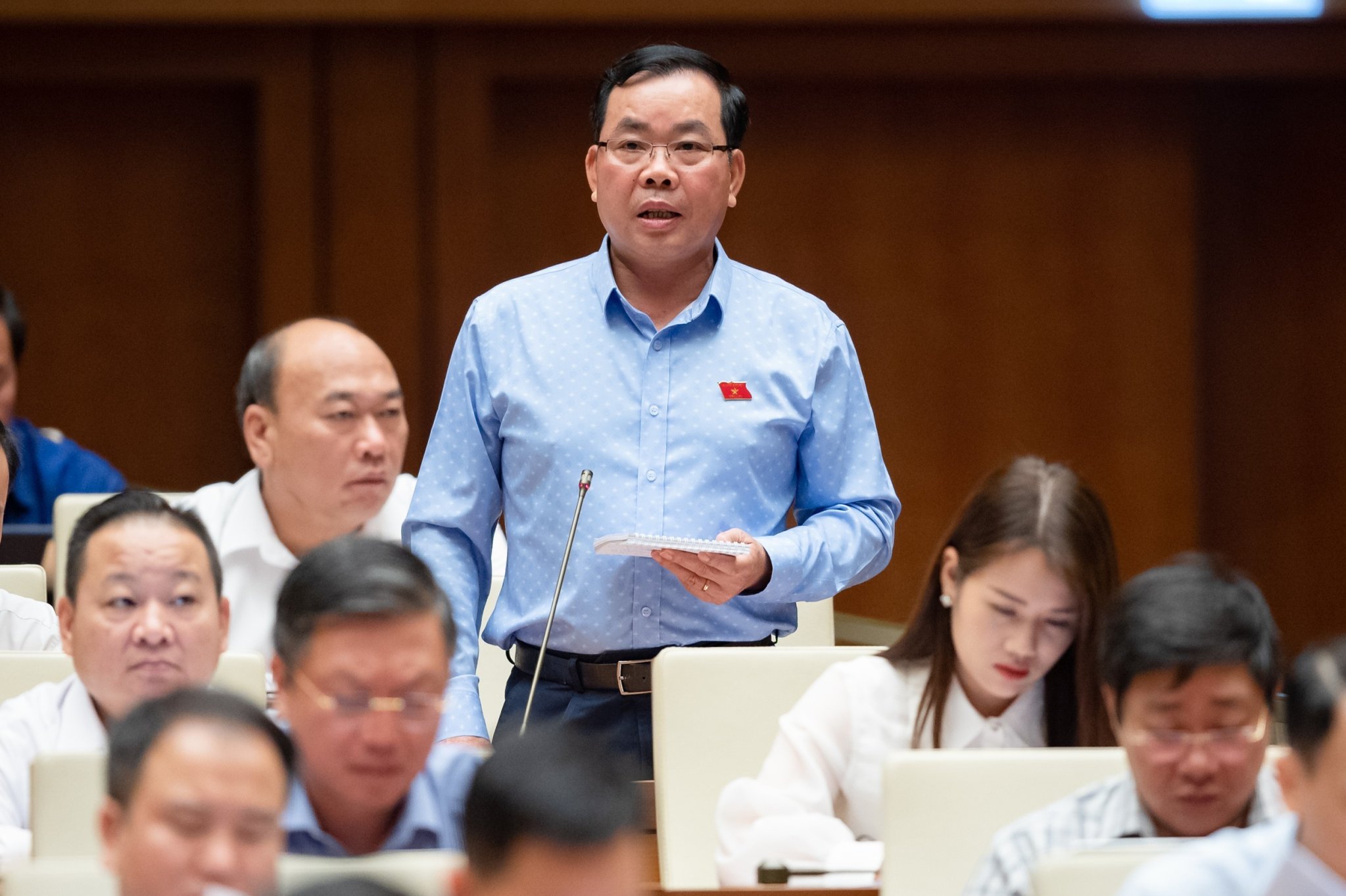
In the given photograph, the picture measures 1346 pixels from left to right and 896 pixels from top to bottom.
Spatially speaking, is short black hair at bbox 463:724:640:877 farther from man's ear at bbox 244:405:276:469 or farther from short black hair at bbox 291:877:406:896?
man's ear at bbox 244:405:276:469

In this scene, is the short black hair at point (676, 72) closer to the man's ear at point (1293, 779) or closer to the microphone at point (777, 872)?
the microphone at point (777, 872)

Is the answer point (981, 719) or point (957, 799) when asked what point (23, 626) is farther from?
point (957, 799)

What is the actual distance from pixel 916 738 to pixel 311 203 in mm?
3619

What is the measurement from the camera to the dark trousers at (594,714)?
107 inches

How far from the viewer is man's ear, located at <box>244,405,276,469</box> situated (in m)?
3.51

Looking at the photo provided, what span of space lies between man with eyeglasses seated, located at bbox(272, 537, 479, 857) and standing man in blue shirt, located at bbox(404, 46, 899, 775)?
0.75m

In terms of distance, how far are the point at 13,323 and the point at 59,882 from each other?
10.8 feet

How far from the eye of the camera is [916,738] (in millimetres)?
2504

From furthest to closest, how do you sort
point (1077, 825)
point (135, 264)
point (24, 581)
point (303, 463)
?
point (135, 264) < point (303, 463) < point (24, 581) < point (1077, 825)

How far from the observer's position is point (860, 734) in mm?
2496

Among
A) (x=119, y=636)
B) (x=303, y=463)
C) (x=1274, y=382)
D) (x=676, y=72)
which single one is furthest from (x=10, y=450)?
(x=1274, y=382)

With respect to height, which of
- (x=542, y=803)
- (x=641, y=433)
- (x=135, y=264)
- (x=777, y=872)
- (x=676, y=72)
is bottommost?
(x=777, y=872)

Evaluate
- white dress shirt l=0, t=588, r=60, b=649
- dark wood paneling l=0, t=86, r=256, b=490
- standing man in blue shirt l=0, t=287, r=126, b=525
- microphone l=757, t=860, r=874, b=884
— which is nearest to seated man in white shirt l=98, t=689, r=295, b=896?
microphone l=757, t=860, r=874, b=884

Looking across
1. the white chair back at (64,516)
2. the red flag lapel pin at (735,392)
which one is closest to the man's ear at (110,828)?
the red flag lapel pin at (735,392)
